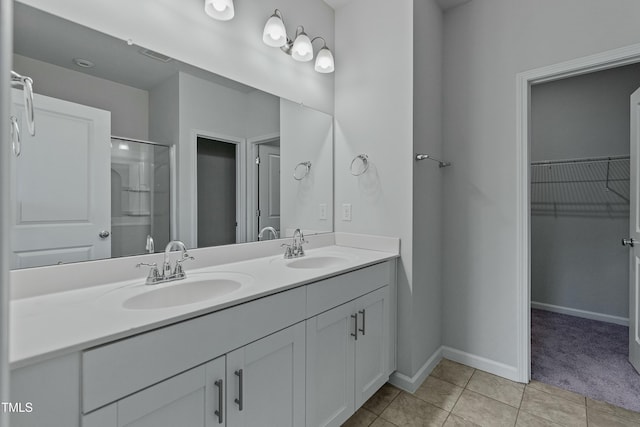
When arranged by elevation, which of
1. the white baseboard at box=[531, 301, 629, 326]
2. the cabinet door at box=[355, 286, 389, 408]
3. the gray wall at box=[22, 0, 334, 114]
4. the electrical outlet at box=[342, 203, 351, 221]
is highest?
the gray wall at box=[22, 0, 334, 114]

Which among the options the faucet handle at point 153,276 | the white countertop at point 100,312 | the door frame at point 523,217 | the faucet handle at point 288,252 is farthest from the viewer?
the door frame at point 523,217

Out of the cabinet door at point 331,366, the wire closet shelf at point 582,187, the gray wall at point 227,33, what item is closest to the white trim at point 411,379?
the cabinet door at point 331,366

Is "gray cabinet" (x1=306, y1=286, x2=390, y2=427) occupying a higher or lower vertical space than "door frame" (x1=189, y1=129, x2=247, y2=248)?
lower

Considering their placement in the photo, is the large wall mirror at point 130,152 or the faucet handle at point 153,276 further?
the faucet handle at point 153,276

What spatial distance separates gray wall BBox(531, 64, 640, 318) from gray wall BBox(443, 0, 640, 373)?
4.74 ft

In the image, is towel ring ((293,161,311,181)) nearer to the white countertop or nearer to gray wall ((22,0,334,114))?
gray wall ((22,0,334,114))

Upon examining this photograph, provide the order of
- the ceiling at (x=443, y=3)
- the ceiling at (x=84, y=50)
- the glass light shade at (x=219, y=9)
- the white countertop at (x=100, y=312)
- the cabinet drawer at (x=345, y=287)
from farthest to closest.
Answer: the ceiling at (x=443, y=3) < the glass light shade at (x=219, y=9) < the cabinet drawer at (x=345, y=287) < the ceiling at (x=84, y=50) < the white countertop at (x=100, y=312)

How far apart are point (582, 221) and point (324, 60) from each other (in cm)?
288

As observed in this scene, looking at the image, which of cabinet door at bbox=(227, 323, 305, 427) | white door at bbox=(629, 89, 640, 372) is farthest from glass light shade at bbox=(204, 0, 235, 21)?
white door at bbox=(629, 89, 640, 372)

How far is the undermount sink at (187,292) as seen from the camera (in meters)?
1.13

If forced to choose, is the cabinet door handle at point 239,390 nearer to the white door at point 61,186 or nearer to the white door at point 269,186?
the white door at point 61,186

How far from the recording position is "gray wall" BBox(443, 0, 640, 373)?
192 cm

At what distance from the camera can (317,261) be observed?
1.89 meters

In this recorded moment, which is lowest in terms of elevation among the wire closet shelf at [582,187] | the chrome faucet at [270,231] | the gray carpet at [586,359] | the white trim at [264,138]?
the gray carpet at [586,359]
